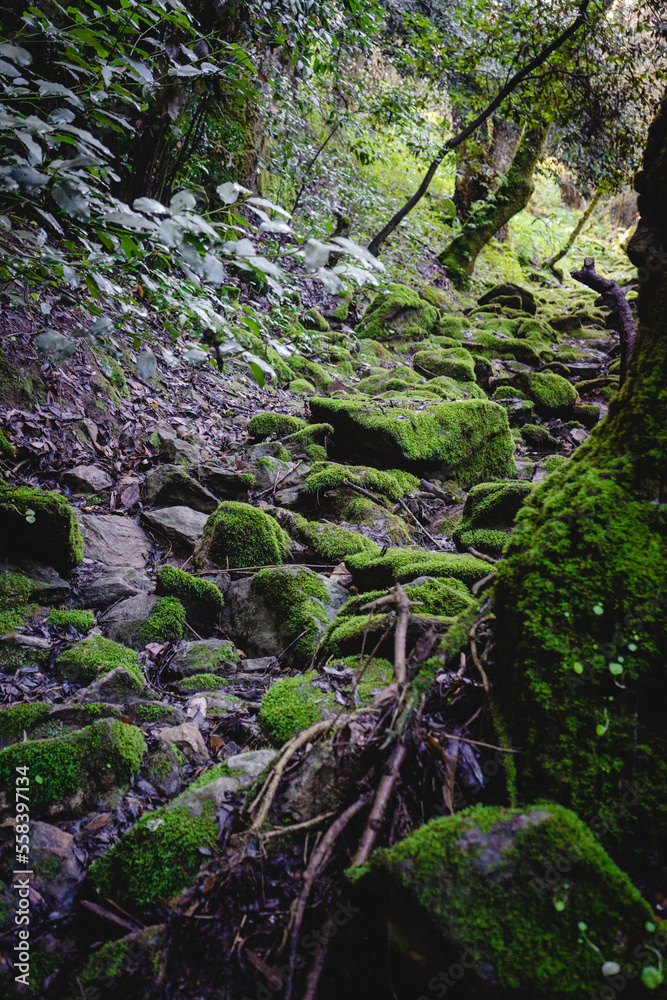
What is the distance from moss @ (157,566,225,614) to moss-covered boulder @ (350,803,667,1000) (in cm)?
241

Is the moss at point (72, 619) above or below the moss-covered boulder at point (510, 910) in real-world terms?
below

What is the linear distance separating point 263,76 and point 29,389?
6651 millimetres

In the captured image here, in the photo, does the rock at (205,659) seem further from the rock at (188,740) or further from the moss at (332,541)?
the moss at (332,541)

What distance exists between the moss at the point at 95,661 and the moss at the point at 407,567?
1.53 m

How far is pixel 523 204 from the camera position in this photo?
47.4 feet

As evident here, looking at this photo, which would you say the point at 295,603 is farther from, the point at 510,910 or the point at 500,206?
the point at 500,206

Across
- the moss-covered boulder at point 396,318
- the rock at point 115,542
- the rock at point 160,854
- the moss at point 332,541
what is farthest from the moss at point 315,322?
the rock at point 160,854

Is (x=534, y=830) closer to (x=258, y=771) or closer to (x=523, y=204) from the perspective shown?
(x=258, y=771)

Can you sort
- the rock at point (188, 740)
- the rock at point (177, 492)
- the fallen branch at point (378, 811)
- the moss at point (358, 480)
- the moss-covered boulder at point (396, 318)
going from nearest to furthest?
the fallen branch at point (378, 811)
the rock at point (188, 740)
the rock at point (177, 492)
the moss at point (358, 480)
the moss-covered boulder at point (396, 318)

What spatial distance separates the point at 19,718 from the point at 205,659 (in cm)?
105

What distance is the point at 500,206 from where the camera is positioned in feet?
46.5

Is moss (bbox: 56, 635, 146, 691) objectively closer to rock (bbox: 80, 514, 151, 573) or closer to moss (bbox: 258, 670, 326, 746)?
moss (bbox: 258, 670, 326, 746)

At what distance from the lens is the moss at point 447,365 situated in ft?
30.0

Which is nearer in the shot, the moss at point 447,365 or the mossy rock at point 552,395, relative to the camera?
the mossy rock at point 552,395
